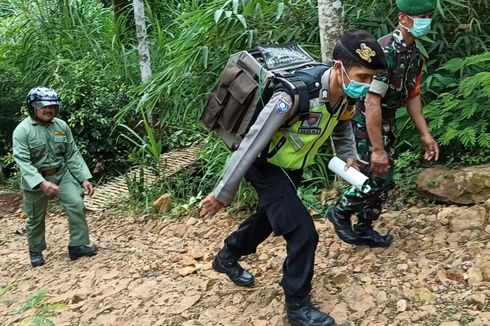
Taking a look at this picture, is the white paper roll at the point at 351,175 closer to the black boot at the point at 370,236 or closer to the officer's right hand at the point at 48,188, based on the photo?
the black boot at the point at 370,236

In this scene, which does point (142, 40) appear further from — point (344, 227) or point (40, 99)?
point (344, 227)

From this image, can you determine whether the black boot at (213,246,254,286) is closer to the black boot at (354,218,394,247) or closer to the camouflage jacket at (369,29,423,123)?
the black boot at (354,218,394,247)

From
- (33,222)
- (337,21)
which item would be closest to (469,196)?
(337,21)

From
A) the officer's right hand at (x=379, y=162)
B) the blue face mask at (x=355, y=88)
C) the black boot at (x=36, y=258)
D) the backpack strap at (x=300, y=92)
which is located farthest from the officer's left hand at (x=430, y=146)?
the black boot at (x=36, y=258)

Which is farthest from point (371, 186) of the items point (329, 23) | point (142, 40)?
point (142, 40)

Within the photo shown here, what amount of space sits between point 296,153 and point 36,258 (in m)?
3.18

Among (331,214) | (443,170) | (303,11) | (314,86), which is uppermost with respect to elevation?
(314,86)

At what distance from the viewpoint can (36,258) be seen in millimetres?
5312

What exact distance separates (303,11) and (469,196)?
252 cm

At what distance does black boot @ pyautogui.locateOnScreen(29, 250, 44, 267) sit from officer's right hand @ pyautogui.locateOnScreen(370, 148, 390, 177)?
10.5 ft

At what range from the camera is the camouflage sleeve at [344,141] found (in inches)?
140

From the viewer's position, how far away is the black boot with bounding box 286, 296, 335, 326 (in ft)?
10.6

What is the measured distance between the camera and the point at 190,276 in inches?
173

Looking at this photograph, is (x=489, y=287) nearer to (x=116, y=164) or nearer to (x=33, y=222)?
(x=33, y=222)
